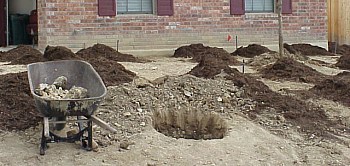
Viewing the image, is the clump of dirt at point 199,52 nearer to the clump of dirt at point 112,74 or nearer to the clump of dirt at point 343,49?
the clump of dirt at point 112,74

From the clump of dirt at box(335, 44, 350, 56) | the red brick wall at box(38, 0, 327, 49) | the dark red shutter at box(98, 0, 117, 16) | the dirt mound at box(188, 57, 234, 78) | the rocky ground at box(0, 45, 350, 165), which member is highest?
the dark red shutter at box(98, 0, 117, 16)

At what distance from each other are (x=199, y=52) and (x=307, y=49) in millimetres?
3632

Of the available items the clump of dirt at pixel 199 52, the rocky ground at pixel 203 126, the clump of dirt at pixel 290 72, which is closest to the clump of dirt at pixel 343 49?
the clump of dirt at pixel 199 52

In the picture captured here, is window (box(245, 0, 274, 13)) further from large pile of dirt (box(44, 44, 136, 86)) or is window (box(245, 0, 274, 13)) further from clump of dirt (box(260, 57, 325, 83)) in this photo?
large pile of dirt (box(44, 44, 136, 86))

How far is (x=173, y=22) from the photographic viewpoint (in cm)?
1638

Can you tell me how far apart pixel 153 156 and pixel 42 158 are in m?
1.31

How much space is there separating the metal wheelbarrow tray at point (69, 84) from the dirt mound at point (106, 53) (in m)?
5.57

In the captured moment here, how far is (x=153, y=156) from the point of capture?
7348 mm

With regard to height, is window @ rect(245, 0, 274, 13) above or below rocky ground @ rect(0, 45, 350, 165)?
above

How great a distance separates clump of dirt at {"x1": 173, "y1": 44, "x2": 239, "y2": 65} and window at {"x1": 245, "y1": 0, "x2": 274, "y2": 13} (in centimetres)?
198

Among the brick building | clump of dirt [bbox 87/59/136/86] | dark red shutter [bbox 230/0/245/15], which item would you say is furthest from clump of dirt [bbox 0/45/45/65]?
dark red shutter [bbox 230/0/245/15]

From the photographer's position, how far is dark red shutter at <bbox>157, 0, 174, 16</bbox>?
636 inches

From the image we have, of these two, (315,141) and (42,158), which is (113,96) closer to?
(42,158)

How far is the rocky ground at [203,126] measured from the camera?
24.2 ft
